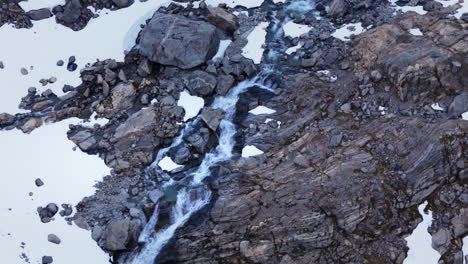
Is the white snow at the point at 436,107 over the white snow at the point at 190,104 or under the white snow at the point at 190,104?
over

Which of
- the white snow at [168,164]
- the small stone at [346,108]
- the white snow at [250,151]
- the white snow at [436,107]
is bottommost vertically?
the white snow at [168,164]

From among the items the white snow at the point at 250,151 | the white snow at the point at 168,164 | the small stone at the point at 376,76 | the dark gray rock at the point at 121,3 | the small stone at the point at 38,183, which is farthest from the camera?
the dark gray rock at the point at 121,3

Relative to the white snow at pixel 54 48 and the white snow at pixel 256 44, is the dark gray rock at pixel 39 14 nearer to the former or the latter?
the white snow at pixel 54 48

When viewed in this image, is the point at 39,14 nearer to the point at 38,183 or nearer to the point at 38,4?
the point at 38,4

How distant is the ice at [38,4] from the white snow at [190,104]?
9428 millimetres

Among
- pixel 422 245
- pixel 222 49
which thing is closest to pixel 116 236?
pixel 222 49

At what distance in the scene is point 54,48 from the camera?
27.2 metres

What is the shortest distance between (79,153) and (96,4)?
950cm

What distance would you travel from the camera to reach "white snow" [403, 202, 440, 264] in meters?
20.0

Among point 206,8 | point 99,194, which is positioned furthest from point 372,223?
point 206,8

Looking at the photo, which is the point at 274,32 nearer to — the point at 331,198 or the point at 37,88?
the point at 331,198

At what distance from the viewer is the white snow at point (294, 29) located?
2730cm

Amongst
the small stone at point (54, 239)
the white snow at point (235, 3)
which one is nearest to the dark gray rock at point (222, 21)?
the white snow at point (235, 3)

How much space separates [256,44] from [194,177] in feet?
27.0
